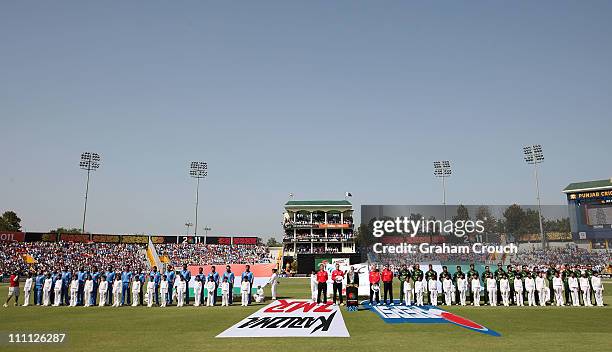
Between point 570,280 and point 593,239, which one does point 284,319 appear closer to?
point 570,280

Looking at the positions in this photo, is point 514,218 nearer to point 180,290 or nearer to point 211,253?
point 180,290

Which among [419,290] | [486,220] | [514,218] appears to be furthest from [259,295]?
[514,218]

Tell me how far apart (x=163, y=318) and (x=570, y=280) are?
19.4 meters

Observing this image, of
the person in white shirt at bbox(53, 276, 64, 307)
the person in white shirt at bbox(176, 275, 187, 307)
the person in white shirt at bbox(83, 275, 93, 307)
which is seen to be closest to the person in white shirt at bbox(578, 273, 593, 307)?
the person in white shirt at bbox(176, 275, 187, 307)

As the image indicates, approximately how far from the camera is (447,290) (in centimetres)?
2105

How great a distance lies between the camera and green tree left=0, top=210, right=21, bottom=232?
114312mm

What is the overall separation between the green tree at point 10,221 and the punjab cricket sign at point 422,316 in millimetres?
125599

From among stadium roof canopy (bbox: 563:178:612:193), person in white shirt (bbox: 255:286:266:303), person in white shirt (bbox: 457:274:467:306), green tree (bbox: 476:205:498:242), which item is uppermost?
stadium roof canopy (bbox: 563:178:612:193)

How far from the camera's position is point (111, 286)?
2280 centimetres

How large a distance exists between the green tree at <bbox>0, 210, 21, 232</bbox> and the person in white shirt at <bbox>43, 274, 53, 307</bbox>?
11209 centimetres

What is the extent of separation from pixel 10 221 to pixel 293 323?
130584 mm

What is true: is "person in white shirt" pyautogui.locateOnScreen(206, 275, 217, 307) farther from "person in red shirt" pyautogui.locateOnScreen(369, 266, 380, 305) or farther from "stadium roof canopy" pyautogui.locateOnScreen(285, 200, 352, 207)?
"stadium roof canopy" pyautogui.locateOnScreen(285, 200, 352, 207)

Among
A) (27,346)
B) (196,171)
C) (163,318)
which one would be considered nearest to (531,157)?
(196,171)

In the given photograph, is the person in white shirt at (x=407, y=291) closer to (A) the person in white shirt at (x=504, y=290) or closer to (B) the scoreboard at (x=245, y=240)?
(A) the person in white shirt at (x=504, y=290)
